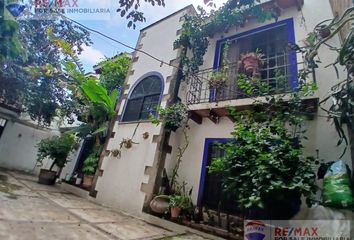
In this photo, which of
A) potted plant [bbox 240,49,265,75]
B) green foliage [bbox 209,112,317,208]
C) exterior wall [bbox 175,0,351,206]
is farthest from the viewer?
potted plant [bbox 240,49,265,75]

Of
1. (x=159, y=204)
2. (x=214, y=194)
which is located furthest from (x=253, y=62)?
(x=159, y=204)

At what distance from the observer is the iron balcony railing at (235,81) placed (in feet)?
15.5

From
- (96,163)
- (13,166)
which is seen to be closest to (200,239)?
(96,163)

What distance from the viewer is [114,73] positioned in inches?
381

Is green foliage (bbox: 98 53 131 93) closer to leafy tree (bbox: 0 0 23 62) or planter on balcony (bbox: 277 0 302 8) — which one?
planter on balcony (bbox: 277 0 302 8)

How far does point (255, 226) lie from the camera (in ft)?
10.00

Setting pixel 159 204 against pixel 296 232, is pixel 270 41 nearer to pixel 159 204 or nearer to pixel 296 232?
pixel 296 232

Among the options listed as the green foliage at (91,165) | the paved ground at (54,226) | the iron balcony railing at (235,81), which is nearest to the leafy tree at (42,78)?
the green foliage at (91,165)

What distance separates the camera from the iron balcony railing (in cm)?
472

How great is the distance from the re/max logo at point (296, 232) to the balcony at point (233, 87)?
239cm

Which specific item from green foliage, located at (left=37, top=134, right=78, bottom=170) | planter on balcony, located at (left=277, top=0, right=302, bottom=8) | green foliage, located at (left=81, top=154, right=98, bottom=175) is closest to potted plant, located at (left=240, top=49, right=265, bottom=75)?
planter on balcony, located at (left=277, top=0, right=302, bottom=8)

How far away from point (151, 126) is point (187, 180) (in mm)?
1788

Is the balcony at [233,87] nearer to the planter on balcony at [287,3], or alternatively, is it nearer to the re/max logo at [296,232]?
the planter on balcony at [287,3]

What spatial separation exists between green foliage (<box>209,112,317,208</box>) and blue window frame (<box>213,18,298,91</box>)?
1616 millimetres
